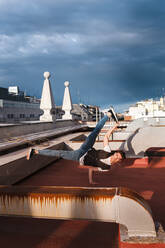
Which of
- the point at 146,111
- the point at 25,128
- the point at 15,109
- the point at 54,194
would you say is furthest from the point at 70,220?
the point at 146,111

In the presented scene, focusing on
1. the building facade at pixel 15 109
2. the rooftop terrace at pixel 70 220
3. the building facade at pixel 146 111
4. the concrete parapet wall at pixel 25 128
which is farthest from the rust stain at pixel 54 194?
the building facade at pixel 15 109

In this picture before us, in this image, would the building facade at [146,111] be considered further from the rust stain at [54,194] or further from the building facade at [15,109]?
the rust stain at [54,194]

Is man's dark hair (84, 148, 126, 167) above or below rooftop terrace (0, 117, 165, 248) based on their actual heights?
above

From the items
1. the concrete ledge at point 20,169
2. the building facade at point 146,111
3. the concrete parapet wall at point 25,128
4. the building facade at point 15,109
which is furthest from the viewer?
the building facade at point 15,109

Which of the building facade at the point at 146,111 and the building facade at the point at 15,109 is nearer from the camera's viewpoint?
the building facade at the point at 146,111

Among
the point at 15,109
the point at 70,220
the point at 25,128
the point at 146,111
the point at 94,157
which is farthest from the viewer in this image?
the point at 146,111

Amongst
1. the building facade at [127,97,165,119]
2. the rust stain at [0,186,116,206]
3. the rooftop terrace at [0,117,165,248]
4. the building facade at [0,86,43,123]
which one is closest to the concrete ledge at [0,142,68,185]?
the rooftop terrace at [0,117,165,248]

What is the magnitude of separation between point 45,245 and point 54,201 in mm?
609

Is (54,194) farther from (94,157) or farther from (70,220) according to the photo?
(94,157)

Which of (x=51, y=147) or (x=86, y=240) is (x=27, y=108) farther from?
(x=86, y=240)

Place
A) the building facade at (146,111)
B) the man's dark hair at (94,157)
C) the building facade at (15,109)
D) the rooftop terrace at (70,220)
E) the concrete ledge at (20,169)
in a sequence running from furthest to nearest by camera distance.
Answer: the building facade at (15,109) → the building facade at (146,111) → the concrete ledge at (20,169) → the man's dark hair at (94,157) → the rooftop terrace at (70,220)

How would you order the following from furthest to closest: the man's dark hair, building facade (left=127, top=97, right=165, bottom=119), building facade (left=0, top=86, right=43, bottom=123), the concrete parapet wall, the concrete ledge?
building facade (left=0, top=86, right=43, bottom=123) < building facade (left=127, top=97, right=165, bottom=119) < the concrete parapet wall < the concrete ledge < the man's dark hair

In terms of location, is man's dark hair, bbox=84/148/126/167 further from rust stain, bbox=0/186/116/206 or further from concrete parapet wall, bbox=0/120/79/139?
concrete parapet wall, bbox=0/120/79/139

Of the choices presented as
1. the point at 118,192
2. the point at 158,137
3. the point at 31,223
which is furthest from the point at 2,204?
the point at 158,137
